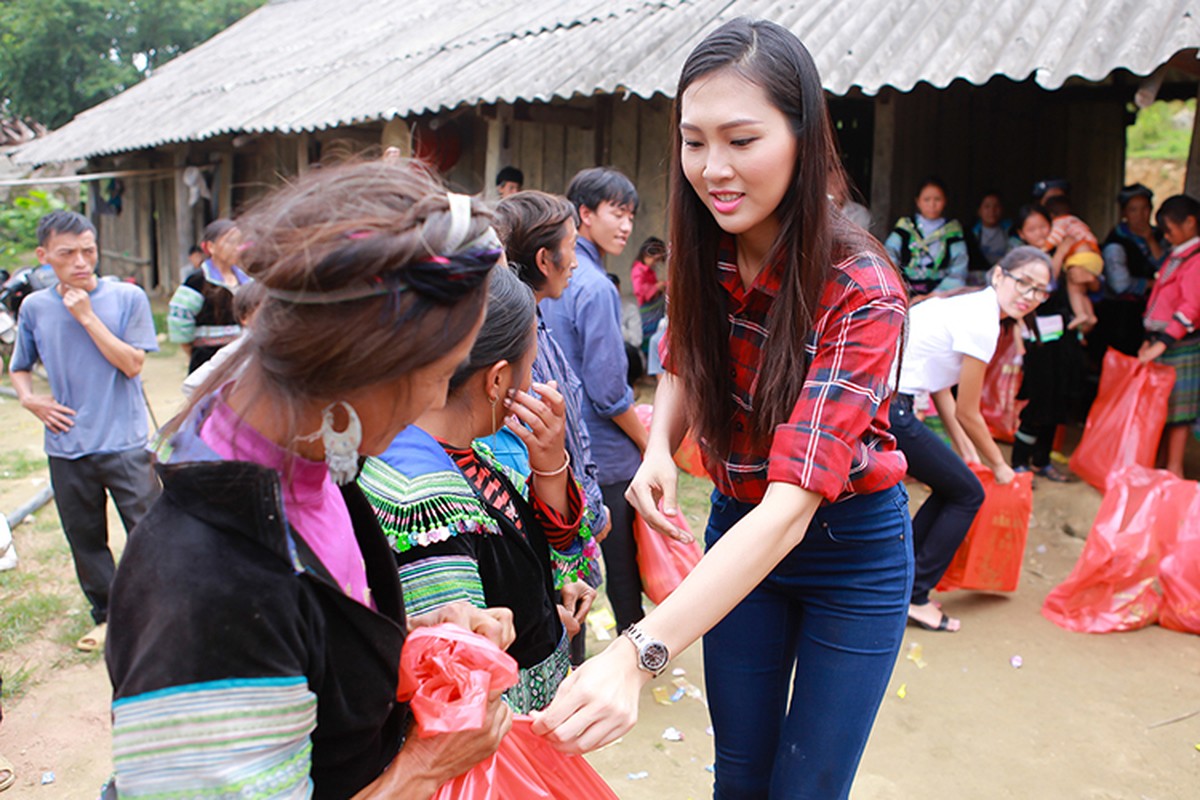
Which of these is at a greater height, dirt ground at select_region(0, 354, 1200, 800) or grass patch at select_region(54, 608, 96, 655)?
dirt ground at select_region(0, 354, 1200, 800)

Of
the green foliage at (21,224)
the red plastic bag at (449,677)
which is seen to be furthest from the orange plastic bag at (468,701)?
the green foliage at (21,224)

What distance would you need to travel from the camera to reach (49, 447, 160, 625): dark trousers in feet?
14.3

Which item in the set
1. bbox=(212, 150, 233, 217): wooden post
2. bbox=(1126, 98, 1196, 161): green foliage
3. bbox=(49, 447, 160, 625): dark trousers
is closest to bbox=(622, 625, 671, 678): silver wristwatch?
bbox=(49, 447, 160, 625): dark trousers

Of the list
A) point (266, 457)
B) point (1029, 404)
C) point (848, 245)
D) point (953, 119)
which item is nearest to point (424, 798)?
point (266, 457)

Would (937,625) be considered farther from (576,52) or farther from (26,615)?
(576,52)

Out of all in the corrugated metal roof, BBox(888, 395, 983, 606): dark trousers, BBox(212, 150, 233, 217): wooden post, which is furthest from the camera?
BBox(212, 150, 233, 217): wooden post

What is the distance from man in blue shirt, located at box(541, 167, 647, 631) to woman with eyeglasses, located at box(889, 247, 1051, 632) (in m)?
1.10

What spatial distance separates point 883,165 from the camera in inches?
291

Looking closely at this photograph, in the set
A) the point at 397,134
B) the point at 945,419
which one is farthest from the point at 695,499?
the point at 397,134

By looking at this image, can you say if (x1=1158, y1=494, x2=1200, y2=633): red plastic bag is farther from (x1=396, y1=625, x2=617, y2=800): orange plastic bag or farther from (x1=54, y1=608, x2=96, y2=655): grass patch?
(x1=54, y1=608, x2=96, y2=655): grass patch

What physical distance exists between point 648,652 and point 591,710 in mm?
147

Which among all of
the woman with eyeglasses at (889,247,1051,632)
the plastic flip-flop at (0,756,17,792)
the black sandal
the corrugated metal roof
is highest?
the corrugated metal roof

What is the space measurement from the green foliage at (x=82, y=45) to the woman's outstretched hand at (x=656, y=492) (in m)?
27.5

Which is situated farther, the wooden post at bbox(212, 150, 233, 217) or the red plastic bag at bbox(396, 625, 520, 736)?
the wooden post at bbox(212, 150, 233, 217)
